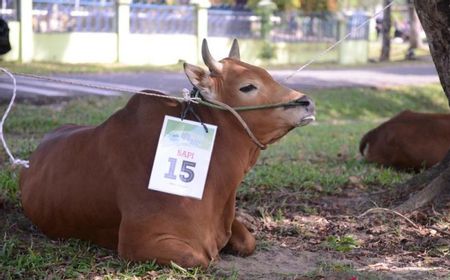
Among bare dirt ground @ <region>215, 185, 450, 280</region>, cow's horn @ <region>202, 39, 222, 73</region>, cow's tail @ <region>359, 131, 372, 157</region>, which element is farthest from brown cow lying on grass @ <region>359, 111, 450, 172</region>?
cow's horn @ <region>202, 39, 222, 73</region>

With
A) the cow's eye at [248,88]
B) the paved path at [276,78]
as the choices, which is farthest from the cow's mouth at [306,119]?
the paved path at [276,78]

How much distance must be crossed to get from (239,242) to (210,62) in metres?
1.04

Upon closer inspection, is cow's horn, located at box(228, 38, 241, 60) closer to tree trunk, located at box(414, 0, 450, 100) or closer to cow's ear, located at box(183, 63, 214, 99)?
cow's ear, located at box(183, 63, 214, 99)

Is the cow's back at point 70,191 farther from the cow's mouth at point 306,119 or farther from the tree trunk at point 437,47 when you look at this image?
the tree trunk at point 437,47

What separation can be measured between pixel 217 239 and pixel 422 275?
42.5 inches

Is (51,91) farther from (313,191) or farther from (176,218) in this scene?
(176,218)

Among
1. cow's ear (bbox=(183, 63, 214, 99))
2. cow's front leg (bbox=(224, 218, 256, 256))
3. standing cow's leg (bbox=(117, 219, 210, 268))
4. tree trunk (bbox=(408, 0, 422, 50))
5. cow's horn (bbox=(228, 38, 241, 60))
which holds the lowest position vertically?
tree trunk (bbox=(408, 0, 422, 50))

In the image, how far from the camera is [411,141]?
793 centimetres

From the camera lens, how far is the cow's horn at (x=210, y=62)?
4441mm

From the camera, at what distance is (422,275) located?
4555 millimetres

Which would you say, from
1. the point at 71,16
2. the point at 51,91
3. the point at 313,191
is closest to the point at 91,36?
the point at 71,16

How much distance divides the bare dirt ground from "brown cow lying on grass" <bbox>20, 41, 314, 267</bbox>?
28cm

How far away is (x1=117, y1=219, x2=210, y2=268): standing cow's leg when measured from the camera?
14.3ft

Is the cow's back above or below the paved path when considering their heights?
above
